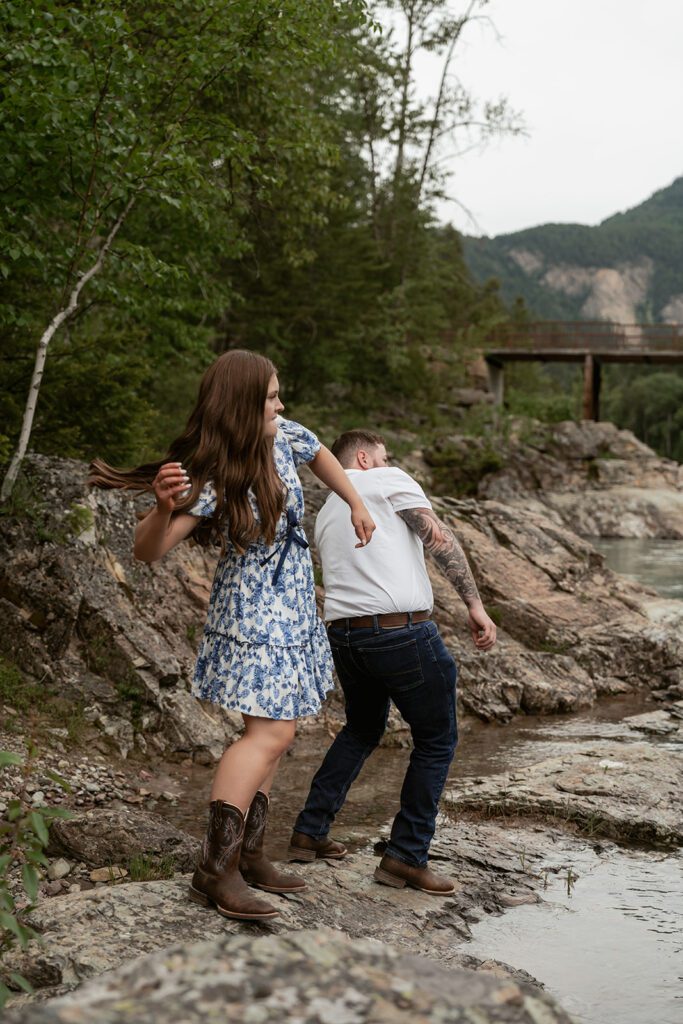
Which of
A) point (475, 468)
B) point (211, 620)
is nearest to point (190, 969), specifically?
point (211, 620)

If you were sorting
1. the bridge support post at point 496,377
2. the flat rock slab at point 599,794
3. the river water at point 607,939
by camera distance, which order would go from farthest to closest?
the bridge support post at point 496,377 < the flat rock slab at point 599,794 < the river water at point 607,939

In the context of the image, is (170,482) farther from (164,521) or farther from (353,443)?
(353,443)

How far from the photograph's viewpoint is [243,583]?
3799mm

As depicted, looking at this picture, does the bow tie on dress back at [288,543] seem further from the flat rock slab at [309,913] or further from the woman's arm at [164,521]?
the flat rock slab at [309,913]

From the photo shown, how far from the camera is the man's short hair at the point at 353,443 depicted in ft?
14.8

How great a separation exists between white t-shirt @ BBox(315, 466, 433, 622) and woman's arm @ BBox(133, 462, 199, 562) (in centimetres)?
79

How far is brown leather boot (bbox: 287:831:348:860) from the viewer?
14.8 feet

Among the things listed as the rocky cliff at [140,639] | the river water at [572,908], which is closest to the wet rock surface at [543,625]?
the rocky cliff at [140,639]

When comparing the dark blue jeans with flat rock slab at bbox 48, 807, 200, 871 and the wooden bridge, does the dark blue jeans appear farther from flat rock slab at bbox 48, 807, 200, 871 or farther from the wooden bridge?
the wooden bridge

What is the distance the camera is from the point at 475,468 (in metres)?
30.8

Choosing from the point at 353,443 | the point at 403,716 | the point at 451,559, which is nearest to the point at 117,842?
the point at 403,716

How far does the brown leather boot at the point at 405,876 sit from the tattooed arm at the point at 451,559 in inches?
39.4

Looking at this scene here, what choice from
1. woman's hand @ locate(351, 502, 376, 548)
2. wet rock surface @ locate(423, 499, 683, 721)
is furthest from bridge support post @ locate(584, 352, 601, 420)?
woman's hand @ locate(351, 502, 376, 548)

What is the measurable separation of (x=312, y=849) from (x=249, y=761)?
3.45 feet
